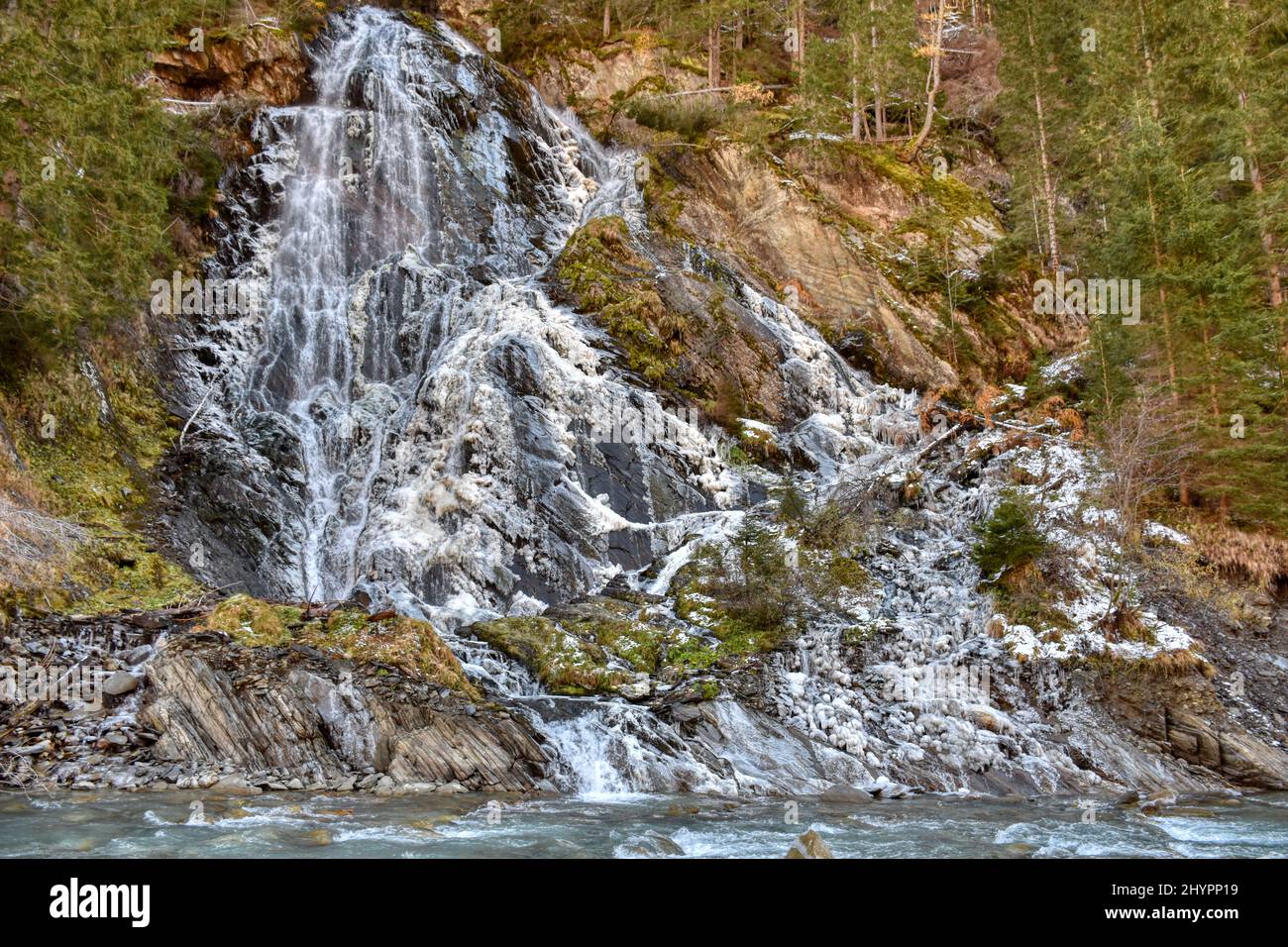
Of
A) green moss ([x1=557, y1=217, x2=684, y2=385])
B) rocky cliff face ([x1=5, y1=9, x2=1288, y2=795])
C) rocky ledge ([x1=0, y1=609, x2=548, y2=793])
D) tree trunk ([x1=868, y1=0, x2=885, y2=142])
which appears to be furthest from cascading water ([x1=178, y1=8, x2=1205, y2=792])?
tree trunk ([x1=868, y1=0, x2=885, y2=142])

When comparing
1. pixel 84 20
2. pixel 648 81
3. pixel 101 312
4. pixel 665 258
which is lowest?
pixel 101 312

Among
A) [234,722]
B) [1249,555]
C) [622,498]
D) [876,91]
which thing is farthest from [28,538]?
[876,91]

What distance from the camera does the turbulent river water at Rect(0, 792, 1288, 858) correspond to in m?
8.12

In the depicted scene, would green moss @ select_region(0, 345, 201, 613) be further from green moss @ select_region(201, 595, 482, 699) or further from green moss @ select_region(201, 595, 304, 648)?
green moss @ select_region(201, 595, 482, 699)

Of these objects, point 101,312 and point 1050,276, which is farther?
point 1050,276

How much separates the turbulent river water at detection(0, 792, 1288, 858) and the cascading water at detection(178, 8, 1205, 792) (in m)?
1.40

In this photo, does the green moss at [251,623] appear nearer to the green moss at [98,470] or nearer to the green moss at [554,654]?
the green moss at [98,470]

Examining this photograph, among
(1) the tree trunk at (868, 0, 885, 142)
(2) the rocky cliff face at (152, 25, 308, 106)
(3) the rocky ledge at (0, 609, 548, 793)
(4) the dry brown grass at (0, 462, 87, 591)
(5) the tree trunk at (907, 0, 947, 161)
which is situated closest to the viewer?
(3) the rocky ledge at (0, 609, 548, 793)

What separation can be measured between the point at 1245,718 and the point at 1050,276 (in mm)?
21620

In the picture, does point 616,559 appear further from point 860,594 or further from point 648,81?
point 648,81

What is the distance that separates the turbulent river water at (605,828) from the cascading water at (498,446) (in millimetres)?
1396

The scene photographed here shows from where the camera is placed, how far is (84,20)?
16969 mm

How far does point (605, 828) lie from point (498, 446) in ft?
38.7
